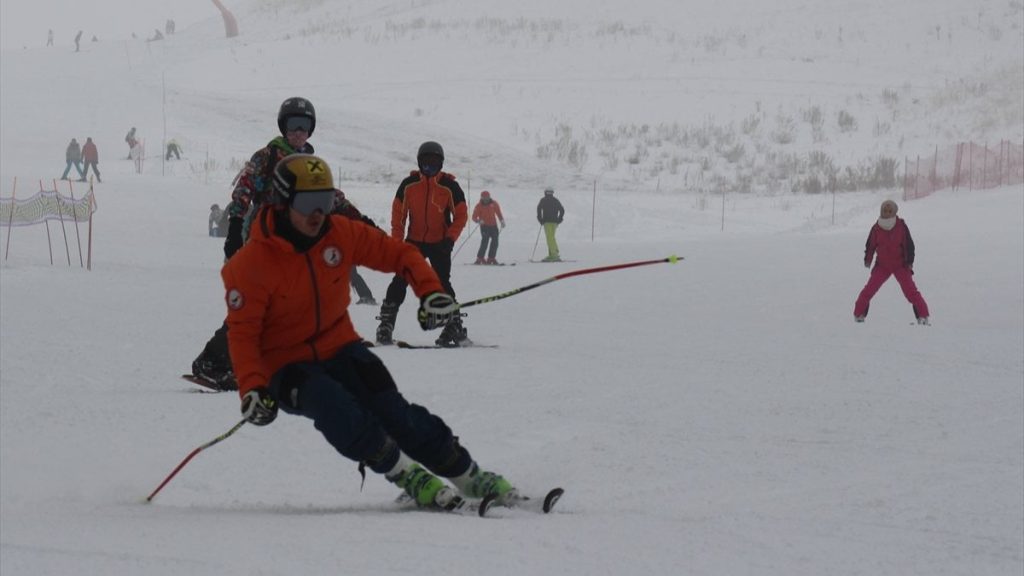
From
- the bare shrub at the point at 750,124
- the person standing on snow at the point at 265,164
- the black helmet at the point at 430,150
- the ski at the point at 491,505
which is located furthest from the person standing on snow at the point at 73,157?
the ski at the point at 491,505

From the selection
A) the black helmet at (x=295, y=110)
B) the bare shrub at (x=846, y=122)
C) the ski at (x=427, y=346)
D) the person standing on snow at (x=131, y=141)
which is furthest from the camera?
the bare shrub at (x=846, y=122)

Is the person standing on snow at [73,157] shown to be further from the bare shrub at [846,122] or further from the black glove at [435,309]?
the black glove at [435,309]

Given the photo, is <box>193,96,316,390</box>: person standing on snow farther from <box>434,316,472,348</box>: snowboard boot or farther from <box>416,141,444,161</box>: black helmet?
<box>434,316,472,348</box>: snowboard boot

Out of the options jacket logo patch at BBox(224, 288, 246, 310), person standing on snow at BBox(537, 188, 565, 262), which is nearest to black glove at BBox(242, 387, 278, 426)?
jacket logo patch at BBox(224, 288, 246, 310)

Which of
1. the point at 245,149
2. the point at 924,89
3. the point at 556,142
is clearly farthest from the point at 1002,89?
the point at 245,149

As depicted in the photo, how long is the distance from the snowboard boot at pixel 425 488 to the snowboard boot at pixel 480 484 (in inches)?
3.6

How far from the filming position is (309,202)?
197 inches

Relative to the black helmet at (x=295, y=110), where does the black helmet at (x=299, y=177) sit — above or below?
below

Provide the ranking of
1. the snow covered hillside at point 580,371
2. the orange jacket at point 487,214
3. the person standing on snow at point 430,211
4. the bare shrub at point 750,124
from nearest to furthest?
the snow covered hillside at point 580,371
the person standing on snow at point 430,211
the orange jacket at point 487,214
the bare shrub at point 750,124

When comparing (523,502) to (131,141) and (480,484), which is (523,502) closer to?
(480,484)

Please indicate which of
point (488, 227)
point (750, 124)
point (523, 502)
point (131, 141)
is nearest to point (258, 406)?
point (523, 502)

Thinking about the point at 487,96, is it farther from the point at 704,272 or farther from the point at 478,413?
the point at 478,413

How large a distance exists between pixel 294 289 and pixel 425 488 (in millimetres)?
964

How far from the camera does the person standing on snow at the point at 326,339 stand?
198 inches
